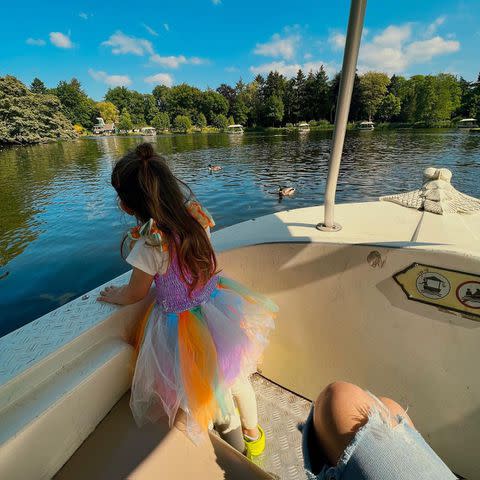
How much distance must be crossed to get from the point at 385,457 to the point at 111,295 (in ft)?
4.14

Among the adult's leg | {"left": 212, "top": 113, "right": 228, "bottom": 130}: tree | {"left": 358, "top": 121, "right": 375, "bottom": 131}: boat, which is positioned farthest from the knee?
{"left": 212, "top": 113, "right": 228, "bottom": 130}: tree

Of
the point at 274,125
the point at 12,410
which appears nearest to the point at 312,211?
the point at 12,410

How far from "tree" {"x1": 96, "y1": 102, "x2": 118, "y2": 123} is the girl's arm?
86877 millimetres

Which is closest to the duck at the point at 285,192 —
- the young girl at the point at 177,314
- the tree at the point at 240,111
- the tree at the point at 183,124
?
the young girl at the point at 177,314

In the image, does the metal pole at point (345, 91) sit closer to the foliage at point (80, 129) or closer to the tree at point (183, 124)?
the tree at point (183, 124)

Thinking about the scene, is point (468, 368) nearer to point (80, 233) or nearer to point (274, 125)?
point (80, 233)

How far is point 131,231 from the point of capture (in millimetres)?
1264

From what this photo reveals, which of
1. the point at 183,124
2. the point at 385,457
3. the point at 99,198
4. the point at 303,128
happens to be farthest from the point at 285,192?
the point at 183,124

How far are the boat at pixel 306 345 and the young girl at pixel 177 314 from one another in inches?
5.3

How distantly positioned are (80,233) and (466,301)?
9006 millimetres

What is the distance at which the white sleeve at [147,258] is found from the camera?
3.94 ft

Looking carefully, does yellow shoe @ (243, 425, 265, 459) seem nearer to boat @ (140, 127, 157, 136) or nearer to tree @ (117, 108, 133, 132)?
boat @ (140, 127, 157, 136)

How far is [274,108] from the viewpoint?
6762cm

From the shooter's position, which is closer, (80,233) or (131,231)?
(131,231)
